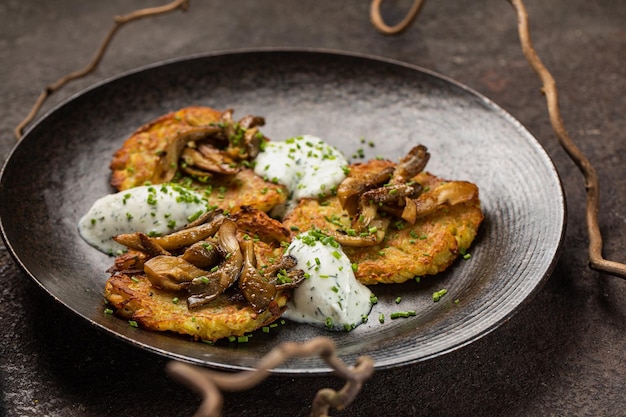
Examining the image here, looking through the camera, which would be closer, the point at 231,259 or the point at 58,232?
the point at 231,259

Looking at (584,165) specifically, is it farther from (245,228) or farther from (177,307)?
(177,307)

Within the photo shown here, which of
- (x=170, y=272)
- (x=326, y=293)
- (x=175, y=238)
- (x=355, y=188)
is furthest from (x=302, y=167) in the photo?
(x=170, y=272)

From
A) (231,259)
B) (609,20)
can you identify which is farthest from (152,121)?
(609,20)

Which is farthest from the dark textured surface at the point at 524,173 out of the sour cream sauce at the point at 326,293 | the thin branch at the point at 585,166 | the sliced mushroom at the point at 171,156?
the sliced mushroom at the point at 171,156

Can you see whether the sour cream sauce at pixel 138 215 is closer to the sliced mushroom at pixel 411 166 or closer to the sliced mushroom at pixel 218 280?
the sliced mushroom at pixel 218 280

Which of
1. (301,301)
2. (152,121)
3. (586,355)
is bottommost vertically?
(586,355)

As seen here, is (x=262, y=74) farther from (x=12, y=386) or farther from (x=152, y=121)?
(x=12, y=386)

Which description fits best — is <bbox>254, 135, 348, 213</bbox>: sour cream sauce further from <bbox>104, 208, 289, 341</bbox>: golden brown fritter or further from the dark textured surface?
the dark textured surface
